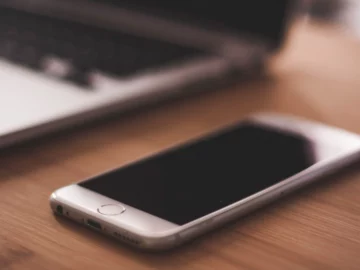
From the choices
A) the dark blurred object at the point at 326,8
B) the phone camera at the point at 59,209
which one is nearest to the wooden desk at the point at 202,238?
the phone camera at the point at 59,209

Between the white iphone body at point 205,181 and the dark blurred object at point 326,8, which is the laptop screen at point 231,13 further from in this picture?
the dark blurred object at point 326,8

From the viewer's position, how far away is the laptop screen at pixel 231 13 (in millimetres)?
708

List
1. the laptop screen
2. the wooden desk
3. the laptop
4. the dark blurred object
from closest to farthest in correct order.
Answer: the wooden desk < the laptop < the laptop screen < the dark blurred object

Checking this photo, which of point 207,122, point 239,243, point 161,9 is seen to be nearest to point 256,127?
point 207,122

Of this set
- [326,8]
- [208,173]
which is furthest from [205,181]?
[326,8]

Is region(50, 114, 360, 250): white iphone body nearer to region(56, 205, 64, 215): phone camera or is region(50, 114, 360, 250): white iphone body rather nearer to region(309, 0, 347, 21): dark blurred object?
region(56, 205, 64, 215): phone camera

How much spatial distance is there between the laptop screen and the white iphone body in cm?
20

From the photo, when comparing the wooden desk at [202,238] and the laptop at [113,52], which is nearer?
the wooden desk at [202,238]

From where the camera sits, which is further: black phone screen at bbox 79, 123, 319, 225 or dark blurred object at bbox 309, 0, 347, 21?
dark blurred object at bbox 309, 0, 347, 21

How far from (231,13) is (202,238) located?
1.38ft

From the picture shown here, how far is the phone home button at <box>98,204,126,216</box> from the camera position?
14.9 inches

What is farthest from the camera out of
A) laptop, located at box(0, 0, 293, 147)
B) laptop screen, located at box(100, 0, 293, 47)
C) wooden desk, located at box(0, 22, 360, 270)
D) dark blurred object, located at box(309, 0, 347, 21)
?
dark blurred object, located at box(309, 0, 347, 21)

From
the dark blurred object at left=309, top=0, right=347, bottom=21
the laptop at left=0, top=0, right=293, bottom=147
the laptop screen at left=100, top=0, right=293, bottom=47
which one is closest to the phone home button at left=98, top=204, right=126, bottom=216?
the laptop at left=0, top=0, right=293, bottom=147

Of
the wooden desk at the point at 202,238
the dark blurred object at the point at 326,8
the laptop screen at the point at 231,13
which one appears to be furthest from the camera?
the dark blurred object at the point at 326,8
